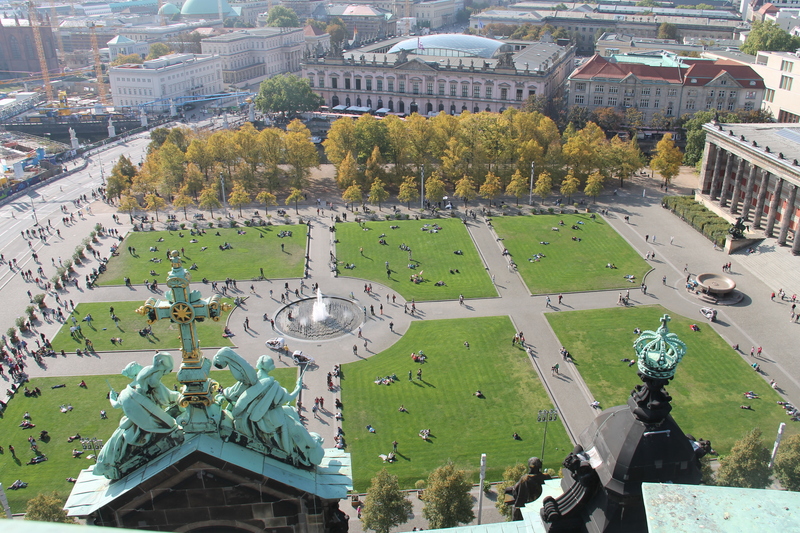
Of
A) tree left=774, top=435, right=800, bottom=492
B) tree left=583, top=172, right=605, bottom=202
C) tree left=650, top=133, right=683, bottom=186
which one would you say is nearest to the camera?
tree left=774, top=435, right=800, bottom=492

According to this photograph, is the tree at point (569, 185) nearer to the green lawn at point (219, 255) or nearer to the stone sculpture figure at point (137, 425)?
the green lawn at point (219, 255)

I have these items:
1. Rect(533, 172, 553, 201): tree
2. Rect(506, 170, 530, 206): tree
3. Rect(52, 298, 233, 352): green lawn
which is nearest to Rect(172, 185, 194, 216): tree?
Rect(52, 298, 233, 352): green lawn

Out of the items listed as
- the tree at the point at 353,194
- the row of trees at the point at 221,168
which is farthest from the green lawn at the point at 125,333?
the tree at the point at 353,194

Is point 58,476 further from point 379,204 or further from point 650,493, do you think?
point 379,204

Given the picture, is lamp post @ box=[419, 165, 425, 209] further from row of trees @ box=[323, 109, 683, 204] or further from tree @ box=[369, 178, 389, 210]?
tree @ box=[369, 178, 389, 210]

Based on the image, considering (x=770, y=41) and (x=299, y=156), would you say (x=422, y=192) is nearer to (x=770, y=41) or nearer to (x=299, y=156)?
(x=299, y=156)
